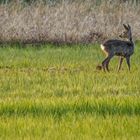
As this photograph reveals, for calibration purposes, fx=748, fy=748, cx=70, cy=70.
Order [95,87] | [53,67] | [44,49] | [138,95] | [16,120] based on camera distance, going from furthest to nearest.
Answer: [44,49]
[53,67]
[95,87]
[138,95]
[16,120]

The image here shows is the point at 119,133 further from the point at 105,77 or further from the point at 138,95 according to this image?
the point at 105,77

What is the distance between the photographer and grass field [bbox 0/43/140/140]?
8.60 m

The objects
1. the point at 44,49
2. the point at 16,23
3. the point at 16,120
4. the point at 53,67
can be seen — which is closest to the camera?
the point at 16,120

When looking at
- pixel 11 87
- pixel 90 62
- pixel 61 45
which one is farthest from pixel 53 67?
pixel 61 45

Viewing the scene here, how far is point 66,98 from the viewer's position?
1110 cm

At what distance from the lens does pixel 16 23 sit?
2198 centimetres

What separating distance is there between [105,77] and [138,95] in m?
2.71

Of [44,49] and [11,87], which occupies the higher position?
[44,49]

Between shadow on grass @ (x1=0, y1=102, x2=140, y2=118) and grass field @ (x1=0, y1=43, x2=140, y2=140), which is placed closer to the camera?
grass field @ (x1=0, y1=43, x2=140, y2=140)

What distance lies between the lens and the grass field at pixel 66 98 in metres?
8.60

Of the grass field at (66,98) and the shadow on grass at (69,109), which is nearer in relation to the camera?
the grass field at (66,98)

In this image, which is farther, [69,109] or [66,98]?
[66,98]

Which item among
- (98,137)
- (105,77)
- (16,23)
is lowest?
(98,137)

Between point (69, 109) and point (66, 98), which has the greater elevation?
point (66, 98)
